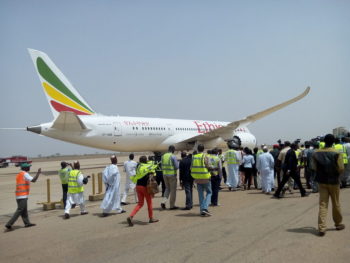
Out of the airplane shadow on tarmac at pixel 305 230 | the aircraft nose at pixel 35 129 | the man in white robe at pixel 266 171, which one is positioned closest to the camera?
the airplane shadow on tarmac at pixel 305 230

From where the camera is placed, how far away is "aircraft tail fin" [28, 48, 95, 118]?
2258 cm

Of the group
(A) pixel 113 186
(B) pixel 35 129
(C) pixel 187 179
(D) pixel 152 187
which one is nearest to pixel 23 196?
(A) pixel 113 186

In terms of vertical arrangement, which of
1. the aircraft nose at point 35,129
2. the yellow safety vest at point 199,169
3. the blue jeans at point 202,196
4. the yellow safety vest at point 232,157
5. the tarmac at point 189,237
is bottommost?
the tarmac at point 189,237

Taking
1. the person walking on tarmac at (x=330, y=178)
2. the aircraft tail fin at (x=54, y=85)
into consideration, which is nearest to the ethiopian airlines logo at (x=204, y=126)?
the aircraft tail fin at (x=54, y=85)

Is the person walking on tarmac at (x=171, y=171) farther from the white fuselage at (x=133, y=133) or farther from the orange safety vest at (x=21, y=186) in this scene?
the white fuselage at (x=133, y=133)

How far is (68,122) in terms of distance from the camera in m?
21.4

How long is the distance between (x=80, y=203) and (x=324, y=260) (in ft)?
21.5

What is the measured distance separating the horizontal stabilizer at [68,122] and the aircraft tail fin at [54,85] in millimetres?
1362

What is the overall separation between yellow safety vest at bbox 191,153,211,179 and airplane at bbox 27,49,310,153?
43.6ft

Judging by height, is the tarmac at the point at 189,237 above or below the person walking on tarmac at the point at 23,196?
below

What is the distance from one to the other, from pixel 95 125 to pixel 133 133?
3.32 m

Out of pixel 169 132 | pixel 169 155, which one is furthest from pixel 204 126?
pixel 169 155

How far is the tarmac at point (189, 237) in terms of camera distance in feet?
17.4

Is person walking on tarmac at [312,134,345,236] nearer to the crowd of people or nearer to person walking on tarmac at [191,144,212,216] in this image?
the crowd of people
